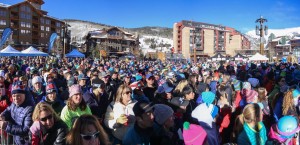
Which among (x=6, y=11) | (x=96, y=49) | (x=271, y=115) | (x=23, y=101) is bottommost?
(x=271, y=115)

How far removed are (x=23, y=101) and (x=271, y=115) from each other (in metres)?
4.34

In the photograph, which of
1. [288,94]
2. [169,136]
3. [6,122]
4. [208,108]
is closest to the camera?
[169,136]

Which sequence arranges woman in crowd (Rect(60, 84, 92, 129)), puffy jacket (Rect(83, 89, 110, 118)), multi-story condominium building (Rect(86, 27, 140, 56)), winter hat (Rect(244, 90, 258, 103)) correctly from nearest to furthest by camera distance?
1. woman in crowd (Rect(60, 84, 92, 129))
2. puffy jacket (Rect(83, 89, 110, 118))
3. winter hat (Rect(244, 90, 258, 103))
4. multi-story condominium building (Rect(86, 27, 140, 56))

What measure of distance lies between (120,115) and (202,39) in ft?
344

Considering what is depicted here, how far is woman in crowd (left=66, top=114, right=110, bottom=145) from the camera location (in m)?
2.74

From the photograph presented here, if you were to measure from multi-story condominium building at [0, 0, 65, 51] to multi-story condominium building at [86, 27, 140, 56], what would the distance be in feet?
38.2

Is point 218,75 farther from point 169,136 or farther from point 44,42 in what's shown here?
point 44,42

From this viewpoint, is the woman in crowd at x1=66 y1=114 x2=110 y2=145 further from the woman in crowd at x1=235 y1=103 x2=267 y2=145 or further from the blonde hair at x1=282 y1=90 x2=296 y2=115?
the blonde hair at x1=282 y1=90 x2=296 y2=115

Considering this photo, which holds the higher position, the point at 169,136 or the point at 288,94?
the point at 288,94

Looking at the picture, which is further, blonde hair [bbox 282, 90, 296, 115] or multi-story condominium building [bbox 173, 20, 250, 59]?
multi-story condominium building [bbox 173, 20, 250, 59]

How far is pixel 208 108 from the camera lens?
441cm

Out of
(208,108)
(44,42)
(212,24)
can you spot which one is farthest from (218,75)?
(212,24)

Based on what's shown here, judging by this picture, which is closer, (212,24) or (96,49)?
(96,49)

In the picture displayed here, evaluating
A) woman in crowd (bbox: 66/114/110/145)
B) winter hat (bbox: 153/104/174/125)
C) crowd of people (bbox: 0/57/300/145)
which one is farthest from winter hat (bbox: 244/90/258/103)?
woman in crowd (bbox: 66/114/110/145)
